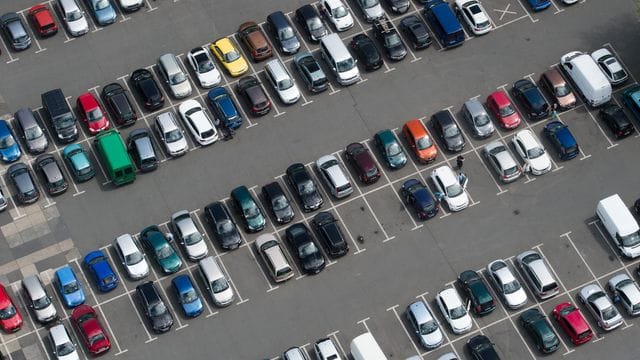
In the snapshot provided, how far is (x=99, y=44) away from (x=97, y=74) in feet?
11.4

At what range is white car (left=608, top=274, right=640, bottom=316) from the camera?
137 m

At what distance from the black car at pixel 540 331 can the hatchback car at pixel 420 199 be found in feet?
41.8

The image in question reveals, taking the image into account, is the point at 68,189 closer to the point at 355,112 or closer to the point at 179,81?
the point at 179,81

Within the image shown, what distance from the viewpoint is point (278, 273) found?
453 feet

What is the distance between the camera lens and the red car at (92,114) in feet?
482

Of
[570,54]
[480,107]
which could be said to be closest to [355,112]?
[480,107]

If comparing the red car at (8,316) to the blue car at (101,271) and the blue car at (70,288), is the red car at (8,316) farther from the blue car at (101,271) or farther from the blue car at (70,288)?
the blue car at (101,271)

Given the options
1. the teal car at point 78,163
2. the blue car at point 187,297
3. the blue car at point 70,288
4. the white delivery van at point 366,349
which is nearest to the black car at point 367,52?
the teal car at point 78,163

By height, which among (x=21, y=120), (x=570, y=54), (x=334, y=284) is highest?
(x=21, y=120)

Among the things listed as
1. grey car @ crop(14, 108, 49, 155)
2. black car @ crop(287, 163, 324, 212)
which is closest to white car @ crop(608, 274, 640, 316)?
black car @ crop(287, 163, 324, 212)

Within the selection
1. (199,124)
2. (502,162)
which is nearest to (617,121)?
(502,162)

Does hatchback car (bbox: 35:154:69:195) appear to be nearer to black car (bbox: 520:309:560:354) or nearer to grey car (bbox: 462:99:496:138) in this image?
grey car (bbox: 462:99:496:138)

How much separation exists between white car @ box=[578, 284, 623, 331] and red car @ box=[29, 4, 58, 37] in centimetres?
5608

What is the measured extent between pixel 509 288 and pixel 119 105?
39.6 meters
